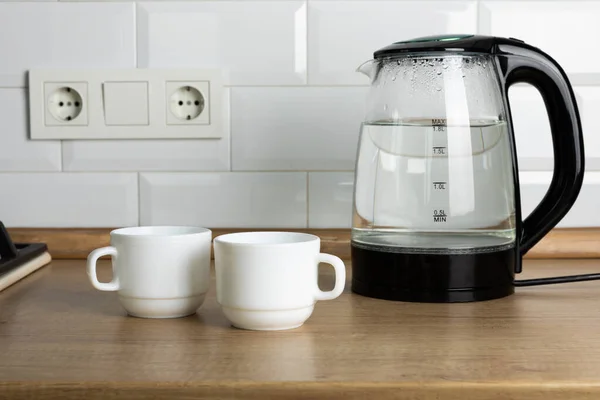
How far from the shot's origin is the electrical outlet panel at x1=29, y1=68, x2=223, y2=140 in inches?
40.1

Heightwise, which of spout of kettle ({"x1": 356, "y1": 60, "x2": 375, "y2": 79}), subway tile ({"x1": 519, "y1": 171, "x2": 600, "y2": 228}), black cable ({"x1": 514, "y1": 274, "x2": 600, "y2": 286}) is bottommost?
black cable ({"x1": 514, "y1": 274, "x2": 600, "y2": 286})

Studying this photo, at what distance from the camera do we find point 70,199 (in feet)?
3.43

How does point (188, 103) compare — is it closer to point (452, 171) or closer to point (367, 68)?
point (367, 68)

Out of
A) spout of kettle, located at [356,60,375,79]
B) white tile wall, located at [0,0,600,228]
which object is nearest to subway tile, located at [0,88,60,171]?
white tile wall, located at [0,0,600,228]

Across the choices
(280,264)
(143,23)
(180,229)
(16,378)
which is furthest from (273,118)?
(16,378)

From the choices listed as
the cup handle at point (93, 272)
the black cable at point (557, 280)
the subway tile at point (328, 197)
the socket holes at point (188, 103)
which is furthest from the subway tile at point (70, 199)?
the black cable at point (557, 280)

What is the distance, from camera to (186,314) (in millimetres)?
692

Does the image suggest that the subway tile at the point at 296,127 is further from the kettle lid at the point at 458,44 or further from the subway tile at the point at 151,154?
the kettle lid at the point at 458,44

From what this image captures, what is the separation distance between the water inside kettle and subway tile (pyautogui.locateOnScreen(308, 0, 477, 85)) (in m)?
0.23

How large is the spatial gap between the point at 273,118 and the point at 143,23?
0.22m

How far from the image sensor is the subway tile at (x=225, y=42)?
1.03 meters

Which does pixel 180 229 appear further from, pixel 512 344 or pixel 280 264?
pixel 512 344

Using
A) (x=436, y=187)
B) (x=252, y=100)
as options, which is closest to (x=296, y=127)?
(x=252, y=100)

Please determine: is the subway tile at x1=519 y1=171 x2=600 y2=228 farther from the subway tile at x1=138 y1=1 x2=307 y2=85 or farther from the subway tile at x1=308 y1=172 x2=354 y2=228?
the subway tile at x1=138 y1=1 x2=307 y2=85
